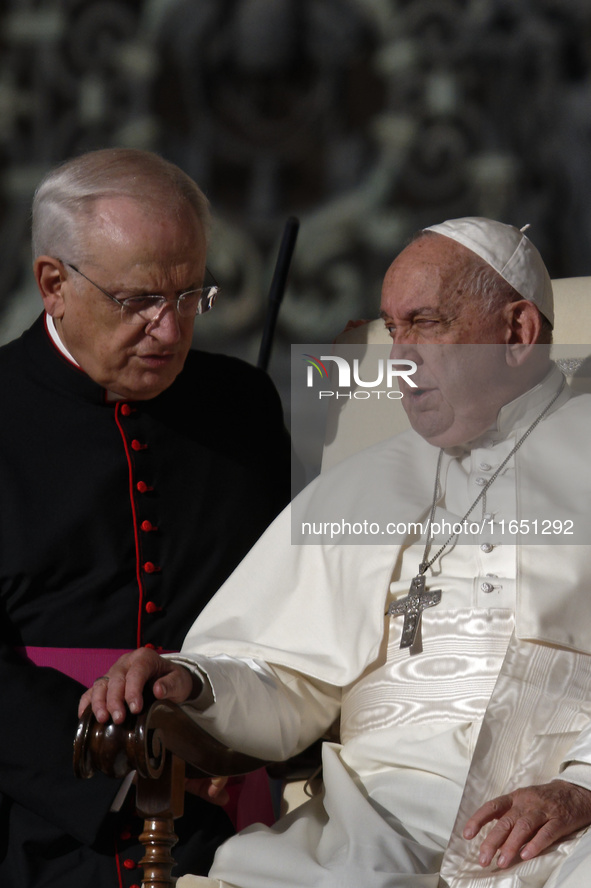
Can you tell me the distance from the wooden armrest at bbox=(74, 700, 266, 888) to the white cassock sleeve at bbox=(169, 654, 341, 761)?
0.06 metres

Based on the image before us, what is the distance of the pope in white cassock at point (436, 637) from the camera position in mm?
2121

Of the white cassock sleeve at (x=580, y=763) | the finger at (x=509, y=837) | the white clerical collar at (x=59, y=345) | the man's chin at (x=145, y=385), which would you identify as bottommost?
the finger at (x=509, y=837)

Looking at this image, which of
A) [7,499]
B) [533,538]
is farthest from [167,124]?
[533,538]

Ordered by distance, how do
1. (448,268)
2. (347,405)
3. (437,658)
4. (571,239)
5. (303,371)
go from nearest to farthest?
(437,658) < (448,268) < (347,405) < (303,371) < (571,239)

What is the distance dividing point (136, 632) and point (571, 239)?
241 centimetres

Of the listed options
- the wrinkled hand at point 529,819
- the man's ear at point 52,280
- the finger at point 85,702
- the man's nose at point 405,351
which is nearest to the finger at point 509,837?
the wrinkled hand at point 529,819

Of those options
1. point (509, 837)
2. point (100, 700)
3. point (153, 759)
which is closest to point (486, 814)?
point (509, 837)

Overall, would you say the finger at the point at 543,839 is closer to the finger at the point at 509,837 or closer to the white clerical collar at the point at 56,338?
the finger at the point at 509,837

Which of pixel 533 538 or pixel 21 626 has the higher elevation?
pixel 533 538

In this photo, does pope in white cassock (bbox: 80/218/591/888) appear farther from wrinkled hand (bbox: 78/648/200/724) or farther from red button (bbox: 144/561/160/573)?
red button (bbox: 144/561/160/573)

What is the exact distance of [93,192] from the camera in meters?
2.71

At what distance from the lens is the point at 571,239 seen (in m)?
4.30

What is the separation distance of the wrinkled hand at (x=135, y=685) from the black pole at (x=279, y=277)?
139cm

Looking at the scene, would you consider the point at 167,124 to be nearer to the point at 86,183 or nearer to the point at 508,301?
the point at 86,183
